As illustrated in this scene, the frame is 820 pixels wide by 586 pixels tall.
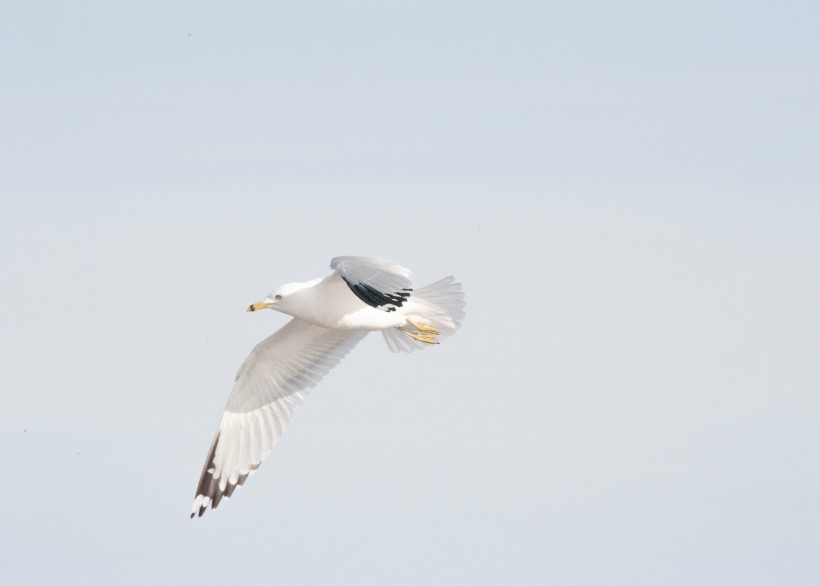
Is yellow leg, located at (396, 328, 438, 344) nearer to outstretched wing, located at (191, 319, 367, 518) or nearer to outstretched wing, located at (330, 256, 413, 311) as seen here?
outstretched wing, located at (191, 319, 367, 518)

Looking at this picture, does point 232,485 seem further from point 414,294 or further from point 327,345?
point 414,294

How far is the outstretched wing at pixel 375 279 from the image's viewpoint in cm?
491

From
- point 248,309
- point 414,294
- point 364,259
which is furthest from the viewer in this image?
point 414,294

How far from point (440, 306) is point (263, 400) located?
109 cm

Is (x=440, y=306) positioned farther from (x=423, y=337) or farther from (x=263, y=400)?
(x=263, y=400)

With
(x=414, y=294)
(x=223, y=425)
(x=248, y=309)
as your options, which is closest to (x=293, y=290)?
(x=248, y=309)

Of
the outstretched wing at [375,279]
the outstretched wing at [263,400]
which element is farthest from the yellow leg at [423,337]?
the outstretched wing at [375,279]

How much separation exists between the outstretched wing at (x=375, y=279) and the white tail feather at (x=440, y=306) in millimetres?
904

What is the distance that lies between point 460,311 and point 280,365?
3.29 feet

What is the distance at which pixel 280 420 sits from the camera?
6.54 m

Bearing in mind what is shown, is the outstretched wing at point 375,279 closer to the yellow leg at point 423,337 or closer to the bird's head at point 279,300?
the bird's head at point 279,300

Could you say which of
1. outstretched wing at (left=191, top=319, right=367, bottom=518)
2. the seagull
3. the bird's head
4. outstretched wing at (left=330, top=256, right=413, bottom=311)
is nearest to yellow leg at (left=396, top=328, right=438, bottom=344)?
the seagull

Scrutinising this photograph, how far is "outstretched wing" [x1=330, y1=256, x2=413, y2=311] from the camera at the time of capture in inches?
193

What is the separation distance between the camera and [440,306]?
6.31 meters
